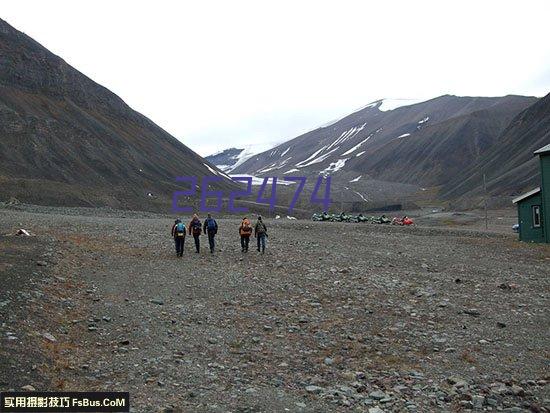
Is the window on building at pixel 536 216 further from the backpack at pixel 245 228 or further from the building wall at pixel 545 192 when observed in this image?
the backpack at pixel 245 228

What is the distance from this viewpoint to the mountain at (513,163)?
316ft

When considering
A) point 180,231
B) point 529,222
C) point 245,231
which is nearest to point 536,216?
point 529,222

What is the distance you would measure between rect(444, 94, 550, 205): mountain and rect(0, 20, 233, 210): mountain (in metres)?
52.6

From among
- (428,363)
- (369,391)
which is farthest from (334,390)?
(428,363)

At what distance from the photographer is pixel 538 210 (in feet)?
119

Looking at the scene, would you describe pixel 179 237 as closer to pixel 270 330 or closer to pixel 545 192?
pixel 270 330

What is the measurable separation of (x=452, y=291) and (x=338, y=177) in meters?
171

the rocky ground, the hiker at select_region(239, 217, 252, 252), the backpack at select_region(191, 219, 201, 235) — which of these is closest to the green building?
the rocky ground

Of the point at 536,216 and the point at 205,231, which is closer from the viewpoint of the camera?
the point at 205,231

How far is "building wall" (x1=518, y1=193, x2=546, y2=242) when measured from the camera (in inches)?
1421

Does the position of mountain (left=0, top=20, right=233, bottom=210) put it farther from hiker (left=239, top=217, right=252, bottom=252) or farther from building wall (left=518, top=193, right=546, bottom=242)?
building wall (left=518, top=193, right=546, bottom=242)

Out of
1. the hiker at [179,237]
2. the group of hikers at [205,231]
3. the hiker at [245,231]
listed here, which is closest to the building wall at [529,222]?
the group of hikers at [205,231]

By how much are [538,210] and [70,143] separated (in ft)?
196

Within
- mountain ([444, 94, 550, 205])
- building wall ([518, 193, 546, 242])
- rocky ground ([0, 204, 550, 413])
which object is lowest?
rocky ground ([0, 204, 550, 413])
